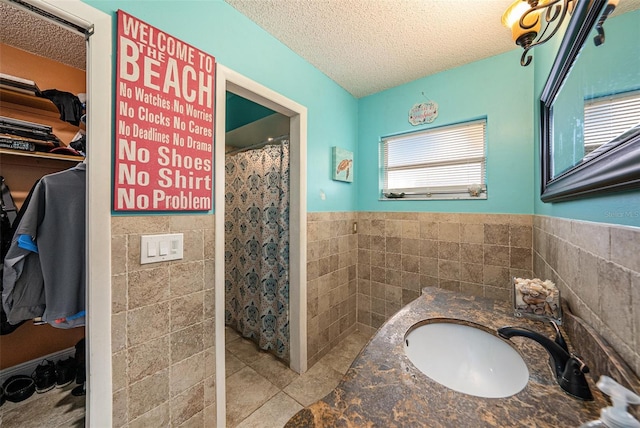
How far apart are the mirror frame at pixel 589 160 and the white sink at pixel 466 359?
61 centimetres

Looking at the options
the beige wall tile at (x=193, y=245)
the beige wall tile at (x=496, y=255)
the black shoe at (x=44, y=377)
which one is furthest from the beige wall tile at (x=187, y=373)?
the beige wall tile at (x=496, y=255)

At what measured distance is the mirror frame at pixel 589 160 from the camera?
0.45 metres

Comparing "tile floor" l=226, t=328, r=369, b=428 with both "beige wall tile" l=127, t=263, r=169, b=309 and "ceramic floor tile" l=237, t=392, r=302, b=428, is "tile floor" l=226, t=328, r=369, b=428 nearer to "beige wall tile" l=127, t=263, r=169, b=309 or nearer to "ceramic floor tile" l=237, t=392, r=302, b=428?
"ceramic floor tile" l=237, t=392, r=302, b=428

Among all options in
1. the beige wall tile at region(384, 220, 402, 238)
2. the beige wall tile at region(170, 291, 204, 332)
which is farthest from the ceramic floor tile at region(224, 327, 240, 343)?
the beige wall tile at region(384, 220, 402, 238)

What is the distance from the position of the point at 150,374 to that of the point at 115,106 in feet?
3.85

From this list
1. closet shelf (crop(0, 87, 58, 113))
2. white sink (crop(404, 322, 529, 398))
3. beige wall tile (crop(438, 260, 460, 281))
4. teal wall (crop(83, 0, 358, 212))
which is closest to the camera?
white sink (crop(404, 322, 529, 398))

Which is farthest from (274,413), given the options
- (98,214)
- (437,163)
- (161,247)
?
(437,163)

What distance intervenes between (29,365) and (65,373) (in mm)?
337

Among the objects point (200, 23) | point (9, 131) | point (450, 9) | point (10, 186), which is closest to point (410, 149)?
point (450, 9)

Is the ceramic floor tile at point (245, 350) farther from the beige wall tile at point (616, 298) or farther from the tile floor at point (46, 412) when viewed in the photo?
the beige wall tile at point (616, 298)

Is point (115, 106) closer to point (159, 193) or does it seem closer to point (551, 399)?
point (159, 193)

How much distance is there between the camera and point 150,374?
103 centimetres

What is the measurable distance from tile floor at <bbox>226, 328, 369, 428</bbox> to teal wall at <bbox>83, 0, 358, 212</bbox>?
4.33 ft

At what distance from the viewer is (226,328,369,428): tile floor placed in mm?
1456
